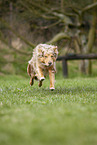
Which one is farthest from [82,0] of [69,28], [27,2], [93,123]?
[93,123]

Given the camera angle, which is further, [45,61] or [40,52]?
[40,52]

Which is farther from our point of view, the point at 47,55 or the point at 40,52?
the point at 40,52

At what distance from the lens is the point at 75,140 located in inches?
80.3

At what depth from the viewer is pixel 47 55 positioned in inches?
212

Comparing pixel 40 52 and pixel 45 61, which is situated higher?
pixel 40 52

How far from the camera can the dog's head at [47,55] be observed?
5371mm

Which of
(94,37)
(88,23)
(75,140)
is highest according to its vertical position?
(88,23)

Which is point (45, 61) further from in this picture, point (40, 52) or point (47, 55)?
point (40, 52)

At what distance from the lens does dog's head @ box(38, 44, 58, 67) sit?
5371mm

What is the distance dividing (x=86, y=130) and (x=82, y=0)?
1363cm

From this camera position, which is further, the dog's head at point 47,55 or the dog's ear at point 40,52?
the dog's ear at point 40,52

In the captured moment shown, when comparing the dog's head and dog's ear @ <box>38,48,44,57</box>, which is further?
dog's ear @ <box>38,48,44,57</box>

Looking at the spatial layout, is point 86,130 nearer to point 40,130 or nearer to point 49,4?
point 40,130

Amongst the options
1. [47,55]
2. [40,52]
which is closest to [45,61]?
[47,55]
